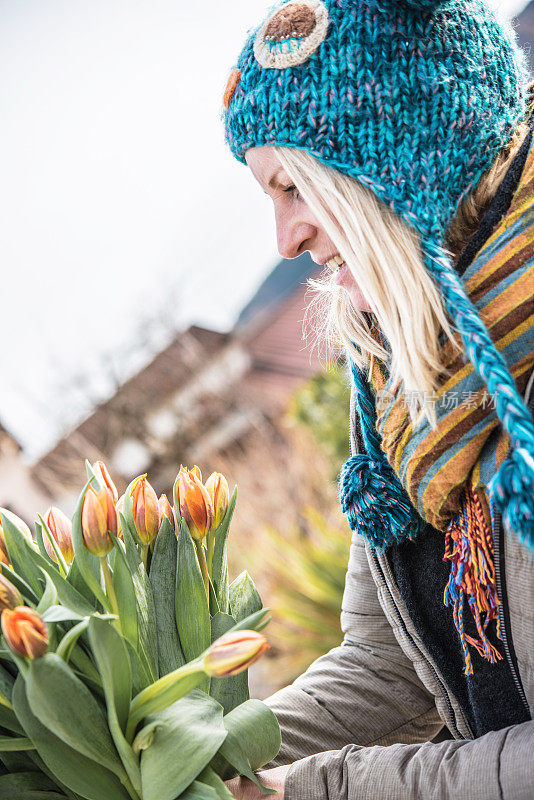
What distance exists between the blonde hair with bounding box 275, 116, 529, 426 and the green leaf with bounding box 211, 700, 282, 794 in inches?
18.1

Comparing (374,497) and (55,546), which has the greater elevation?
(55,546)

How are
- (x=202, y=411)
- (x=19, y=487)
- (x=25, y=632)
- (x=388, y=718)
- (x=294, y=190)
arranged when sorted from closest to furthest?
(x=25, y=632) < (x=294, y=190) < (x=388, y=718) < (x=19, y=487) < (x=202, y=411)

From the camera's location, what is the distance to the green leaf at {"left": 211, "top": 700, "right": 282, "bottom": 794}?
820 mm

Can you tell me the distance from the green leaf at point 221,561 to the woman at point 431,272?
238 mm

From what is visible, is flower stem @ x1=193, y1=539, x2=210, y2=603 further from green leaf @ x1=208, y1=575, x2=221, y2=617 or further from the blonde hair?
the blonde hair

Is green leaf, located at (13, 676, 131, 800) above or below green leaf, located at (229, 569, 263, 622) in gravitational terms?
above

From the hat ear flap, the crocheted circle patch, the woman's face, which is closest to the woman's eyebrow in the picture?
the woman's face

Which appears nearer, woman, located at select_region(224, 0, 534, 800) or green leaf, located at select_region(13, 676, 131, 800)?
green leaf, located at select_region(13, 676, 131, 800)

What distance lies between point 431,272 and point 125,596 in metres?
0.61

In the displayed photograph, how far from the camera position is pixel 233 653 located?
670 mm

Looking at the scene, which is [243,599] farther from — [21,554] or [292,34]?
[292,34]

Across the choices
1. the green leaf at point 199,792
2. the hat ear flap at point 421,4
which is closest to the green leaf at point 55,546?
the green leaf at point 199,792

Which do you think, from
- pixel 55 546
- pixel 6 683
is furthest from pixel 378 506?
pixel 6 683

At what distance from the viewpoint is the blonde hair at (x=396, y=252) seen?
0.98 metres
